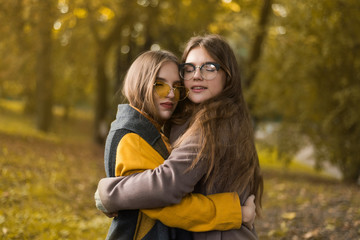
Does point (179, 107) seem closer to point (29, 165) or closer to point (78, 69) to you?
point (29, 165)

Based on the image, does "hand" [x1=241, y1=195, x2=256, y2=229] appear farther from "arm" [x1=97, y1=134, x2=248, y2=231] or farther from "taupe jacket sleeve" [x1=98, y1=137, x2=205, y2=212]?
"taupe jacket sleeve" [x1=98, y1=137, x2=205, y2=212]

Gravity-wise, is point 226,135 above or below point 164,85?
below

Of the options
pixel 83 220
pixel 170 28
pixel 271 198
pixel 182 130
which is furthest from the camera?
pixel 170 28

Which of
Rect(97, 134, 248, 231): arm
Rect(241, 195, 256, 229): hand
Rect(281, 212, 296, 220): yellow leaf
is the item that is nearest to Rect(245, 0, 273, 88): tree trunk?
Rect(281, 212, 296, 220): yellow leaf

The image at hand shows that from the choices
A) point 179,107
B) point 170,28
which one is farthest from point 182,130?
point 170,28

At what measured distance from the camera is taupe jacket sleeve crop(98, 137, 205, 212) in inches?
74.5

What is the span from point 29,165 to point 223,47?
6092 mm

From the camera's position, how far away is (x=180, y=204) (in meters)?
1.97

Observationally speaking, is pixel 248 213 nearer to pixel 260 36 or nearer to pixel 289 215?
pixel 289 215

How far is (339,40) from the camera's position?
26.2ft

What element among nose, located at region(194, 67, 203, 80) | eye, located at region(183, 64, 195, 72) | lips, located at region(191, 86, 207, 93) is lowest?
lips, located at region(191, 86, 207, 93)

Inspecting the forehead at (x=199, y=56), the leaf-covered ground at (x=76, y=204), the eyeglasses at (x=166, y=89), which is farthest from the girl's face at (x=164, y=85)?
the leaf-covered ground at (x=76, y=204)

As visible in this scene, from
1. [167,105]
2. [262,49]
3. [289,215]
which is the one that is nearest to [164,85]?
[167,105]

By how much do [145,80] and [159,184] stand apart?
70 centimetres
